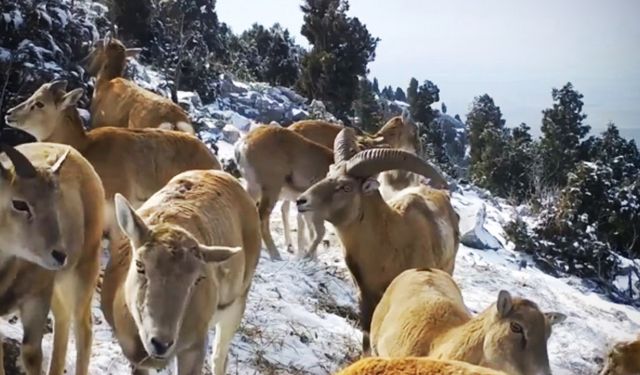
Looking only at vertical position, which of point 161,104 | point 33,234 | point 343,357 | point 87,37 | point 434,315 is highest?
point 87,37

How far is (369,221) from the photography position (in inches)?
335

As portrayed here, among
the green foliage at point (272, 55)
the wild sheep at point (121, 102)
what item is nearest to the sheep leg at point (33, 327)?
the wild sheep at point (121, 102)

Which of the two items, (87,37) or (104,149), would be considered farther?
(87,37)

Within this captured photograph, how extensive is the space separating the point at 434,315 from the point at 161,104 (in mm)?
6343

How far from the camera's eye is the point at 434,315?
635 centimetres

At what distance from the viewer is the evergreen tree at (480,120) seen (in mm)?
46125

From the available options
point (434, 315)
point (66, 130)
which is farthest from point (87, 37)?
point (434, 315)

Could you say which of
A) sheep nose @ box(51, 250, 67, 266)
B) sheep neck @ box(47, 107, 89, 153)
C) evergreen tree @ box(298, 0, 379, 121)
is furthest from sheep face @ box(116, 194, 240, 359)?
evergreen tree @ box(298, 0, 379, 121)

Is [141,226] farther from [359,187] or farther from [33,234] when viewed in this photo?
[359,187]

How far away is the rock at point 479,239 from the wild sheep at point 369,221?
35.8ft

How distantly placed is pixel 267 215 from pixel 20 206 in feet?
23.7

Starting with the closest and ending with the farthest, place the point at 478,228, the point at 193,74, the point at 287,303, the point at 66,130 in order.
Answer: the point at 66,130
the point at 287,303
the point at 478,228
the point at 193,74

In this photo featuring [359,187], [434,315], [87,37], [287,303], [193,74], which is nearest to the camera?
[434,315]

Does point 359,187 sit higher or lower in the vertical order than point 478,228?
higher
